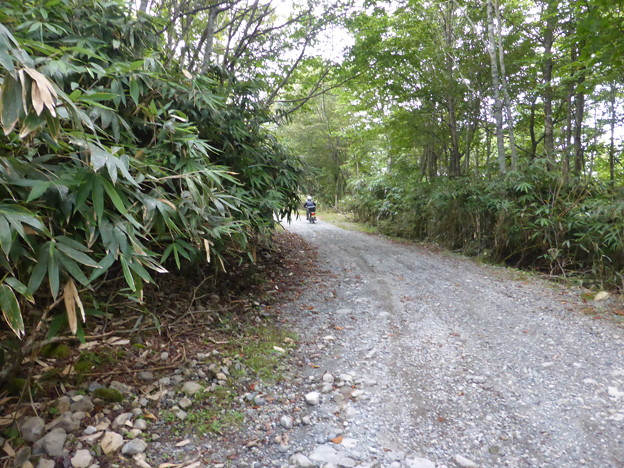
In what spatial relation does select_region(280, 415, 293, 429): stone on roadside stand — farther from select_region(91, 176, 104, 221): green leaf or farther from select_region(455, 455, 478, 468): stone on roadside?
select_region(91, 176, 104, 221): green leaf

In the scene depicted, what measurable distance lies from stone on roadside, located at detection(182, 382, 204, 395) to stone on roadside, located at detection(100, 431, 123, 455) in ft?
1.66

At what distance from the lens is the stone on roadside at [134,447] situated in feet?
6.06

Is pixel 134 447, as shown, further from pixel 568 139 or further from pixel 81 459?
pixel 568 139

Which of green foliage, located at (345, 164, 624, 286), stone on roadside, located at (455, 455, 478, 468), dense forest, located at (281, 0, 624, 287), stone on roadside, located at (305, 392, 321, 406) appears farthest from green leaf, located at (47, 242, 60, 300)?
green foliage, located at (345, 164, 624, 286)

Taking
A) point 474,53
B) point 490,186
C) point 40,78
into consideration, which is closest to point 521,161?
point 490,186

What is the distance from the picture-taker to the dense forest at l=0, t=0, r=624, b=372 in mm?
1441

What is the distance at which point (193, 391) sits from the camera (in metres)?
2.38

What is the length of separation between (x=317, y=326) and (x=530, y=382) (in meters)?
1.83

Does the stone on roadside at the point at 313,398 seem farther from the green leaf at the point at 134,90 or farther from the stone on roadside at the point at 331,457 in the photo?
the green leaf at the point at 134,90

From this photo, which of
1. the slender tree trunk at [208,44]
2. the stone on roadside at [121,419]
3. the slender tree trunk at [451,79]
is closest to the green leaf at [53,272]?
the stone on roadside at [121,419]

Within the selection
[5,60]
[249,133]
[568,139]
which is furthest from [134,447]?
[568,139]

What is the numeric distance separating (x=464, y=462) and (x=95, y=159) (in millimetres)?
2199

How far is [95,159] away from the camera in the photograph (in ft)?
4.63

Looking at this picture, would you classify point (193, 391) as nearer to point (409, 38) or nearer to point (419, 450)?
point (419, 450)
